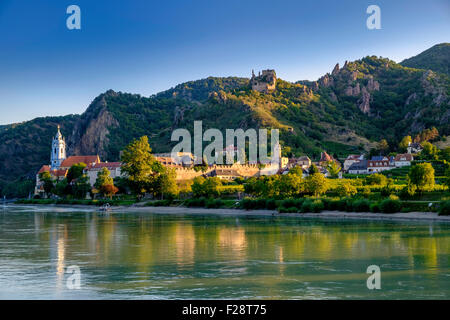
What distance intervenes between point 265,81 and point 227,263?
166 metres

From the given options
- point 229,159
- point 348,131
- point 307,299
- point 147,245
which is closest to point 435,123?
point 348,131

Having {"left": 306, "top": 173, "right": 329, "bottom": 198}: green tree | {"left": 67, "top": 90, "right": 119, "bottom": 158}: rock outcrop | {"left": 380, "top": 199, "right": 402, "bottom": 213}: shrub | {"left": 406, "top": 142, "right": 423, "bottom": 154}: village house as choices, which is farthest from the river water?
Answer: {"left": 67, "top": 90, "right": 119, "bottom": 158}: rock outcrop

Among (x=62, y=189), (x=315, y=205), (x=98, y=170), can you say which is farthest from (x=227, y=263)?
(x=98, y=170)

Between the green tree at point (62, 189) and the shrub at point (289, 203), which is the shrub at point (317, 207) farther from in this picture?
the green tree at point (62, 189)

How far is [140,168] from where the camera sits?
83.5m

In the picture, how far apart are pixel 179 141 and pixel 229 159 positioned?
1965 inches

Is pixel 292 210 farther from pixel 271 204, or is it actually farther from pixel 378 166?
pixel 378 166

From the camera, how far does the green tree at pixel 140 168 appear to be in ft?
269

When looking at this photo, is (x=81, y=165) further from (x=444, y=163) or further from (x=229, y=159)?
(x=444, y=163)

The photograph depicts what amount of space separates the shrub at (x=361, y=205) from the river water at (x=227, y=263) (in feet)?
36.6

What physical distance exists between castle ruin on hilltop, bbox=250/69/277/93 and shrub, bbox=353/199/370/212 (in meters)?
133

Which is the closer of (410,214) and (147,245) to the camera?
(147,245)

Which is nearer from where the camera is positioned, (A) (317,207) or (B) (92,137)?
(A) (317,207)

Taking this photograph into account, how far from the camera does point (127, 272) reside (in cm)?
2253
